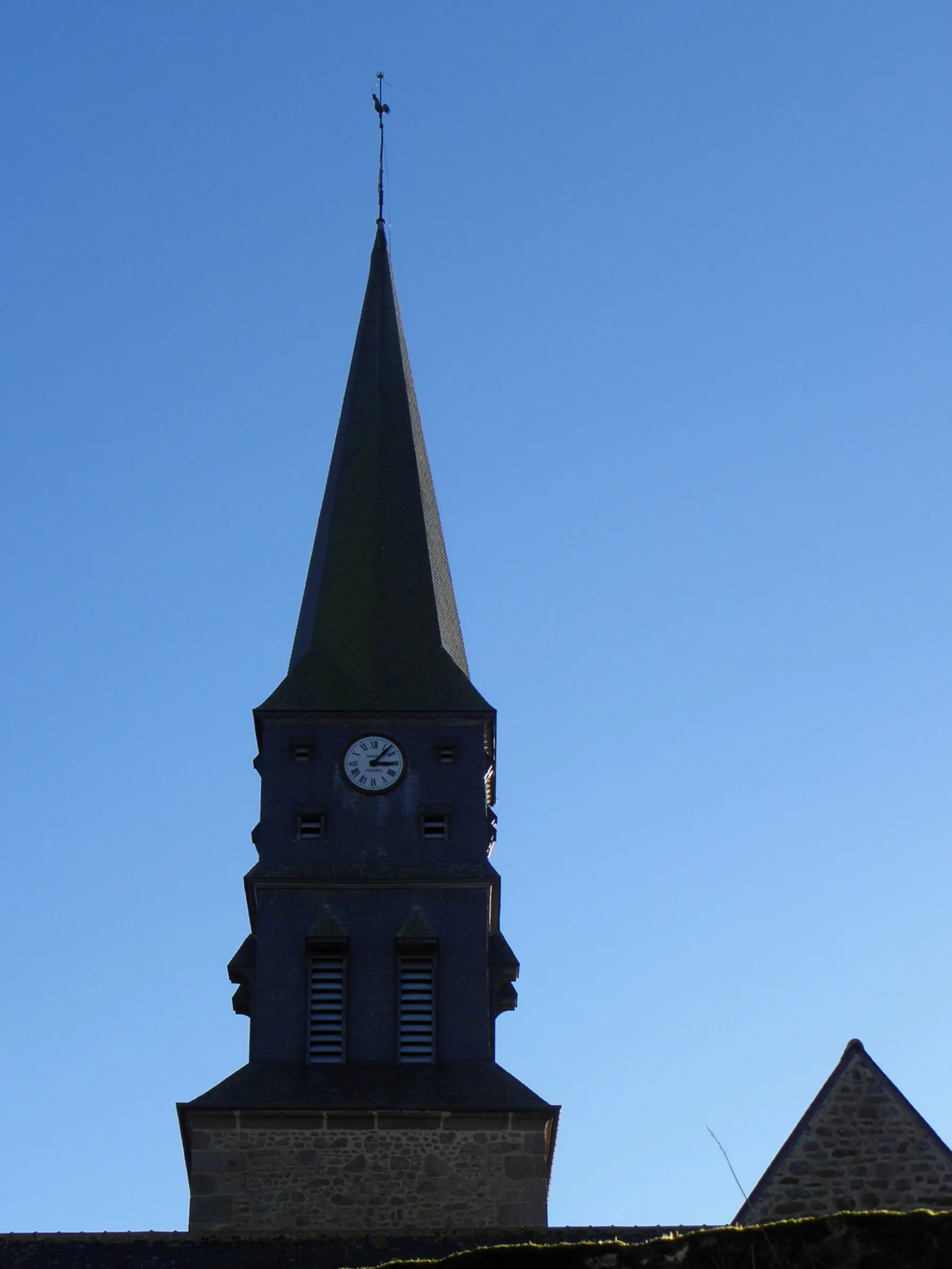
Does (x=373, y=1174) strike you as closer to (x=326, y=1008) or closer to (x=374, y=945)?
(x=326, y=1008)

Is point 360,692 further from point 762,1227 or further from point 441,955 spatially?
point 762,1227

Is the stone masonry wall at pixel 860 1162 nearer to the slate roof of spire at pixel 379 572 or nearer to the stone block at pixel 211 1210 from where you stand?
the stone block at pixel 211 1210

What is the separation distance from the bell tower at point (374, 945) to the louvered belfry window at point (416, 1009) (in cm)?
2

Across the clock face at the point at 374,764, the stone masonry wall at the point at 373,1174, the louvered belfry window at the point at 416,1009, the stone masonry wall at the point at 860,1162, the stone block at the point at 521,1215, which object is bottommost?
the stone masonry wall at the point at 860,1162

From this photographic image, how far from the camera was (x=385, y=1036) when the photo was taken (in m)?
28.5

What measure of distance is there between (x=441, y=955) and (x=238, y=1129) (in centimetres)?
340

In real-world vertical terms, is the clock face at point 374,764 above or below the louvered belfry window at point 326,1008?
above

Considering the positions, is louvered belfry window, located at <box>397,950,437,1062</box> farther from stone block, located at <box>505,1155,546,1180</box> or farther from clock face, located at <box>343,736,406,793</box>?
clock face, located at <box>343,736,406,793</box>

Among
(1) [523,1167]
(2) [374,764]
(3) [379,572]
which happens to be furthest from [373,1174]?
(3) [379,572]

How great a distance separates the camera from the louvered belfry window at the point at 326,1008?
28.4m

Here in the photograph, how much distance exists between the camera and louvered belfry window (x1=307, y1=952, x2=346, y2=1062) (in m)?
28.4

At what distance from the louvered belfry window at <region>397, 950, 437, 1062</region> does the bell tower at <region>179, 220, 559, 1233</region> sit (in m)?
0.02

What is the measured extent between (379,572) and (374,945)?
6130mm

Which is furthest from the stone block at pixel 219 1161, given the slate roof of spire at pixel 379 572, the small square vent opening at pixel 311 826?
the slate roof of spire at pixel 379 572
